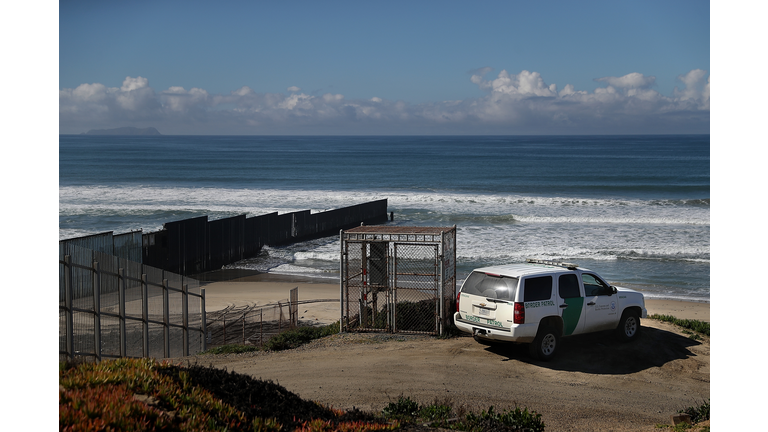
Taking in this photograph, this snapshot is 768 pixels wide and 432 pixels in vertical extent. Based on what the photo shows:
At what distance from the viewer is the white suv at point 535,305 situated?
1030 cm

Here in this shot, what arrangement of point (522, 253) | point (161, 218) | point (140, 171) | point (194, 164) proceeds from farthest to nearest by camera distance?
point (194, 164) → point (140, 171) → point (161, 218) → point (522, 253)

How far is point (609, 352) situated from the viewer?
11180mm

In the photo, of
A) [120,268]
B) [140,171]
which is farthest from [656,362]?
[140,171]

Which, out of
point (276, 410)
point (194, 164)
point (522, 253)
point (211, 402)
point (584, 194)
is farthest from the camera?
point (194, 164)

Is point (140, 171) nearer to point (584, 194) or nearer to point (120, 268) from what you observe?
point (584, 194)

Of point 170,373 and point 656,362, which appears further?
point 656,362

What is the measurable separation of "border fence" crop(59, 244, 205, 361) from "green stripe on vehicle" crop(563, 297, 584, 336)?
758cm

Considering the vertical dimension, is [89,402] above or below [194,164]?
below

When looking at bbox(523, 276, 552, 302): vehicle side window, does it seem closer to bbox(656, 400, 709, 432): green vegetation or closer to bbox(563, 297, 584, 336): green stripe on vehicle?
bbox(563, 297, 584, 336): green stripe on vehicle

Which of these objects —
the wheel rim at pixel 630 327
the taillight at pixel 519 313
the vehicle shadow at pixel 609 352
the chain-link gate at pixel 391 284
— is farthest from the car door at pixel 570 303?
the chain-link gate at pixel 391 284

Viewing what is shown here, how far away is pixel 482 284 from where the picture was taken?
35.6ft

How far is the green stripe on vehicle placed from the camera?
10.9 meters

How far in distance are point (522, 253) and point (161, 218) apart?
2573cm

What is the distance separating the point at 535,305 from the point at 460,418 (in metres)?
3.85
